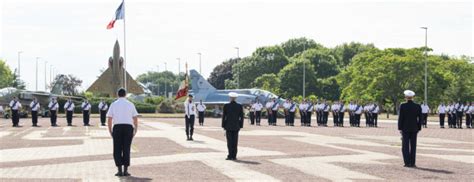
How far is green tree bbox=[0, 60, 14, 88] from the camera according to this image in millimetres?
114875

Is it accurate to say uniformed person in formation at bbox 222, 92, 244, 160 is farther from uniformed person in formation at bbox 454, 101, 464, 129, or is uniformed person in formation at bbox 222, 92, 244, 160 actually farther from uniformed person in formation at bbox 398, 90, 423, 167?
uniformed person in formation at bbox 454, 101, 464, 129

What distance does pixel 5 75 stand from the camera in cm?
11775

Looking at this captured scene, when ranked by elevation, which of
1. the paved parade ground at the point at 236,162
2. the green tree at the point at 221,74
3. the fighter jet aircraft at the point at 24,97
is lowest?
the paved parade ground at the point at 236,162

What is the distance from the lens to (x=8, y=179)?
1428 centimetres

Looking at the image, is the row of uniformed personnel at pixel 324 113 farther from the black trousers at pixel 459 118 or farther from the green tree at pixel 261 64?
the green tree at pixel 261 64

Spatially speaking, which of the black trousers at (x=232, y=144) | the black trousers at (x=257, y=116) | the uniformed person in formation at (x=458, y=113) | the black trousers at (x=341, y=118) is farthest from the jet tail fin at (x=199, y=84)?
the black trousers at (x=232, y=144)

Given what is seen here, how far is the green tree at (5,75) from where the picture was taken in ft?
377

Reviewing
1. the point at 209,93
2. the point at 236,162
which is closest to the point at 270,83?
the point at 209,93

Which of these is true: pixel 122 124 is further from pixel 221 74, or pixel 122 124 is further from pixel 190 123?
pixel 221 74

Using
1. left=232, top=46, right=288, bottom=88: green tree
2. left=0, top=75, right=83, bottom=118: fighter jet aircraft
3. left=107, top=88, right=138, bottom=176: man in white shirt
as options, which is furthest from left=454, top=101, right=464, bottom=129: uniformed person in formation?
left=232, top=46, right=288, bottom=88: green tree

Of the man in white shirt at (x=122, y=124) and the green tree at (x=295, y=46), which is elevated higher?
the green tree at (x=295, y=46)

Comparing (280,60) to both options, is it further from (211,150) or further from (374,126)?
(211,150)

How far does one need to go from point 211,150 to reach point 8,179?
8132 millimetres

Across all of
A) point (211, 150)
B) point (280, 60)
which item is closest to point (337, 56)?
point (280, 60)
